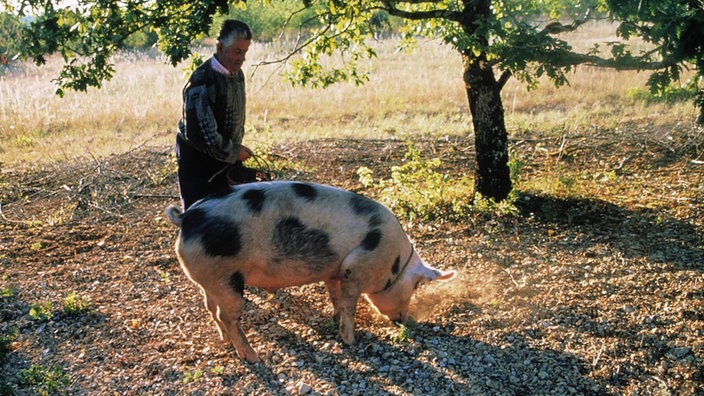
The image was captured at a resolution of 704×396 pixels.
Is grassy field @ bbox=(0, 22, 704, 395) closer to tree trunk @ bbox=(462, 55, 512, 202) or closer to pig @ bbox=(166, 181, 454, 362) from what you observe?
tree trunk @ bbox=(462, 55, 512, 202)

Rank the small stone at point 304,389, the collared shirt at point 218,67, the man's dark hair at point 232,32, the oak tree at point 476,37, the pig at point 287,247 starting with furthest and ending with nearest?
the collared shirt at point 218,67, the man's dark hair at point 232,32, the pig at point 287,247, the small stone at point 304,389, the oak tree at point 476,37

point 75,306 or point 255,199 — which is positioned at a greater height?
point 255,199

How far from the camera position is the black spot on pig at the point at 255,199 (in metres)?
4.37

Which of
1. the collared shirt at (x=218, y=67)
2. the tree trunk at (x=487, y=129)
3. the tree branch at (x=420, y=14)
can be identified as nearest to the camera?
the collared shirt at (x=218, y=67)

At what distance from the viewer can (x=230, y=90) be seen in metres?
4.74

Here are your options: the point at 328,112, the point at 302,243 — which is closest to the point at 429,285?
the point at 302,243

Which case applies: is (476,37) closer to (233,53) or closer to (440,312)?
(233,53)

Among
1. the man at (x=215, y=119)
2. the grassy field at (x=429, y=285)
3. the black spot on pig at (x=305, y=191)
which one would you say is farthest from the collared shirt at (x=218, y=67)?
the grassy field at (x=429, y=285)

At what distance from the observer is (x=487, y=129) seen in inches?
262

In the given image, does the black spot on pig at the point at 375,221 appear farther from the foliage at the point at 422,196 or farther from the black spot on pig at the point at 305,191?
the foliage at the point at 422,196

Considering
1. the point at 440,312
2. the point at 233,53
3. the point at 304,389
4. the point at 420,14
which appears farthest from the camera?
the point at 420,14

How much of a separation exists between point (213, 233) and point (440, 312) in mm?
1932

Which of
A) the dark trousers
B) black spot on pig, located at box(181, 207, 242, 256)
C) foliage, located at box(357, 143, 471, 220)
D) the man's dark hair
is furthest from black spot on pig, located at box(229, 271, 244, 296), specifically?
foliage, located at box(357, 143, 471, 220)

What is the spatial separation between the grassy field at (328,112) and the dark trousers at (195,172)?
3.92 metres
